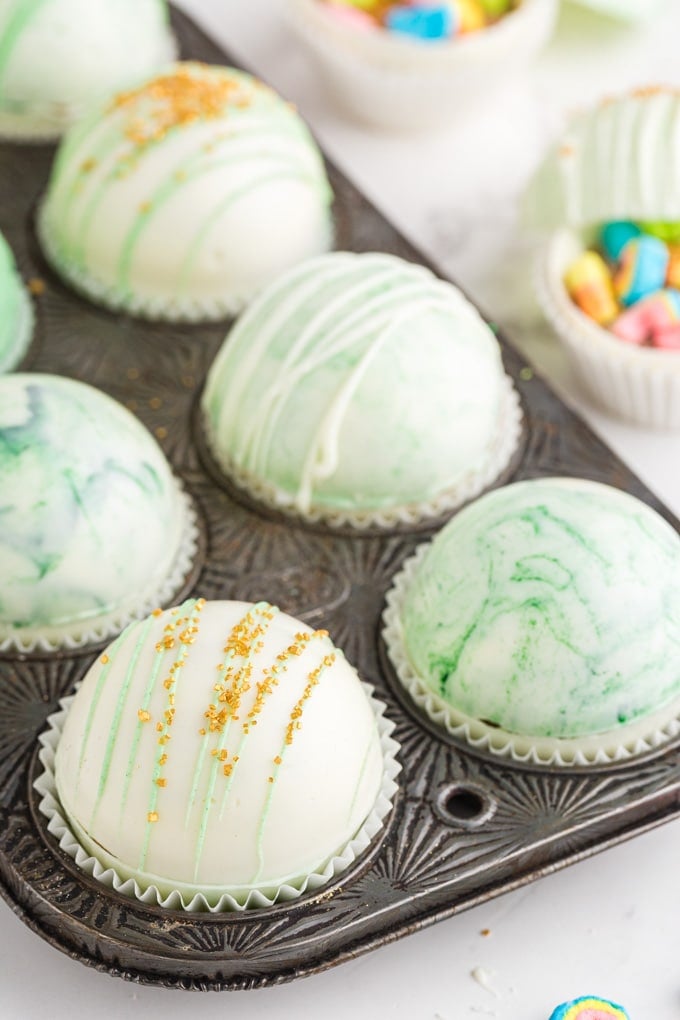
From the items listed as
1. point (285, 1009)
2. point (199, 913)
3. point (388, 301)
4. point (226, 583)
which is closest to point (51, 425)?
point (226, 583)

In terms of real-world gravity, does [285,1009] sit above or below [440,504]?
below

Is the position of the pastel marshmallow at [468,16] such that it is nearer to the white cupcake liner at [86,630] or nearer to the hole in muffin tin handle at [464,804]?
the white cupcake liner at [86,630]

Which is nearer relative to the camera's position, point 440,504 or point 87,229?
point 440,504

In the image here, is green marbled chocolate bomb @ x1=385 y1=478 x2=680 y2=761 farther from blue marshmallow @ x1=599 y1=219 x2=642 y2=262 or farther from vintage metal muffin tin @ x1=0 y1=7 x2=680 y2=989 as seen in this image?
blue marshmallow @ x1=599 y1=219 x2=642 y2=262

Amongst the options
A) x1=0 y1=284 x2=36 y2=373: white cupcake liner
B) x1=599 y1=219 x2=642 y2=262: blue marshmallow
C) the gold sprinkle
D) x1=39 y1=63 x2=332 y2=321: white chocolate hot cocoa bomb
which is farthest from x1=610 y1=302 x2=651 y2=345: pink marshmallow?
x1=0 y1=284 x2=36 y2=373: white cupcake liner

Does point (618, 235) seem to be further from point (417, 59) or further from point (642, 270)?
point (417, 59)

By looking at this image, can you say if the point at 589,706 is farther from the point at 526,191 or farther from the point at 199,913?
the point at 526,191

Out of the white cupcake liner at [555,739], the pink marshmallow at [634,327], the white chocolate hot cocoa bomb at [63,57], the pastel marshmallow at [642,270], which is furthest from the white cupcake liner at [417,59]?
the white cupcake liner at [555,739]
